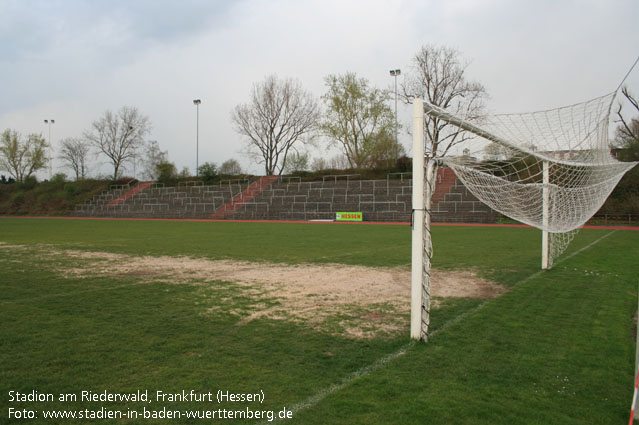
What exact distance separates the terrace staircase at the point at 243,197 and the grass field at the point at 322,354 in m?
31.5

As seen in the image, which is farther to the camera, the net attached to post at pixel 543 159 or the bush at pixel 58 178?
the bush at pixel 58 178

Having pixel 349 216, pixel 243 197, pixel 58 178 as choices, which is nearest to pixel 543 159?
pixel 349 216

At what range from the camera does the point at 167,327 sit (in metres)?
5.20

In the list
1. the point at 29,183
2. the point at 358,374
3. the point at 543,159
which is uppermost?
the point at 29,183

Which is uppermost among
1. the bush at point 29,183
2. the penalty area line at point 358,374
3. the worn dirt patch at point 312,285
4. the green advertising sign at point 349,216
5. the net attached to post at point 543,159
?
the bush at point 29,183

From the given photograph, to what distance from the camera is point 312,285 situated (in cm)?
780

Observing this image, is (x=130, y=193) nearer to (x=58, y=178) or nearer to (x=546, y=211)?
(x=58, y=178)

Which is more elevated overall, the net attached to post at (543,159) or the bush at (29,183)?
the bush at (29,183)

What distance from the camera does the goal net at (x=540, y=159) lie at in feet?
19.9

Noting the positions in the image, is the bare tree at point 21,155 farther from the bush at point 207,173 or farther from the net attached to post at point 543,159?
the net attached to post at point 543,159

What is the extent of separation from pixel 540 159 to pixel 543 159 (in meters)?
0.09

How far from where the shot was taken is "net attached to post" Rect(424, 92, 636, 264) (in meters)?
6.32

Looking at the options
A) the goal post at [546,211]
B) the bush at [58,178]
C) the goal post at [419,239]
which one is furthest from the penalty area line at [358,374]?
the bush at [58,178]

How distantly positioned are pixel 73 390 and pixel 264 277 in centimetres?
525
